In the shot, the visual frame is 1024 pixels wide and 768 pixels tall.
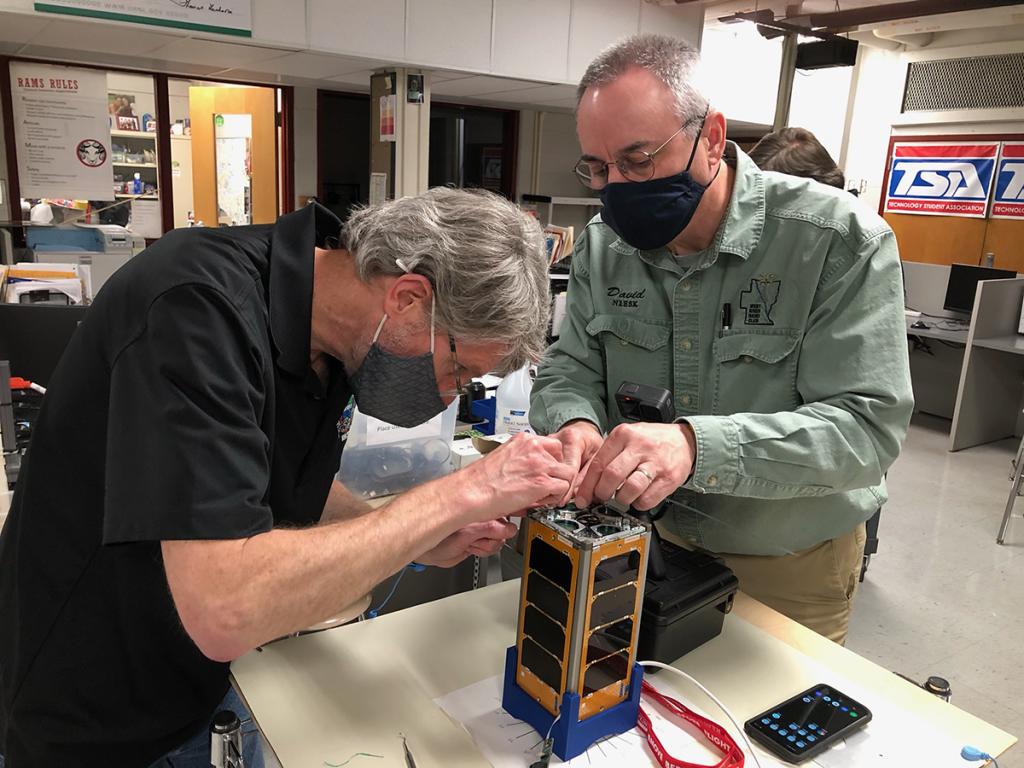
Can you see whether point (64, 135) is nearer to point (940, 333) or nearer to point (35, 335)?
point (35, 335)

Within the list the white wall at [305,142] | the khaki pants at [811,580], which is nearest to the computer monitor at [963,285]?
the white wall at [305,142]

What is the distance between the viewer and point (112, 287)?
90cm

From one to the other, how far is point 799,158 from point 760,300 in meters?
1.72

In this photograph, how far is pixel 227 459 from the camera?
808 millimetres

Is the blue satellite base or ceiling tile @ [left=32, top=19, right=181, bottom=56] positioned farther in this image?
ceiling tile @ [left=32, top=19, right=181, bottom=56]

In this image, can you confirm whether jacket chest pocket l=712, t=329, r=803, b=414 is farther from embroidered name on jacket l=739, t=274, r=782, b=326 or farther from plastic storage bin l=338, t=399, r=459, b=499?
plastic storage bin l=338, t=399, r=459, b=499

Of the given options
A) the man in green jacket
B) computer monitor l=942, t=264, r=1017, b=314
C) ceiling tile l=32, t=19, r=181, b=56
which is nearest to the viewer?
the man in green jacket

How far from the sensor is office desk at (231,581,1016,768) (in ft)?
3.08

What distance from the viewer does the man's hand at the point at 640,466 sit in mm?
1030

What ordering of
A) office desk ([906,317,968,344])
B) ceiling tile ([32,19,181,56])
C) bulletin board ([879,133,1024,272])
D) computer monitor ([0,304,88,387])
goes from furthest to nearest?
1. bulletin board ([879,133,1024,272])
2. office desk ([906,317,968,344])
3. ceiling tile ([32,19,181,56])
4. computer monitor ([0,304,88,387])

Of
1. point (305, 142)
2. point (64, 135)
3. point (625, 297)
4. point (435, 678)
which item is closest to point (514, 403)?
point (625, 297)

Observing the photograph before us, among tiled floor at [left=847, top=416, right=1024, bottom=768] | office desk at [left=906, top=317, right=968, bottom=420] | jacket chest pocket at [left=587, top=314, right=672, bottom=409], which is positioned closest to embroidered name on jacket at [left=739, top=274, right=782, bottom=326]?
jacket chest pocket at [left=587, top=314, right=672, bottom=409]

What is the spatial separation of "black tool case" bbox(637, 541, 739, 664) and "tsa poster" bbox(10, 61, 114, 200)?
461 cm

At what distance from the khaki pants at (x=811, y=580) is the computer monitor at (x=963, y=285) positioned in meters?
5.00
